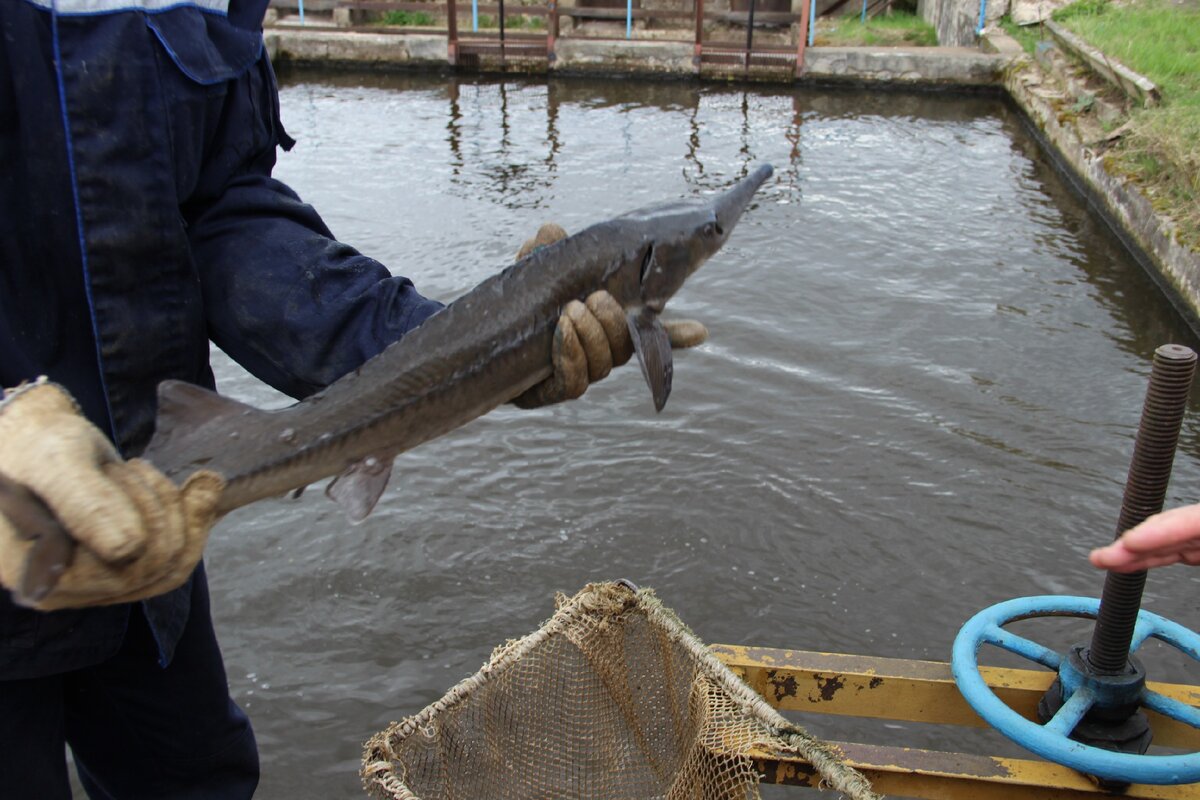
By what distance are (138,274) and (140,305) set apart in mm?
55

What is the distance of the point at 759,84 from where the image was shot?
48.2ft

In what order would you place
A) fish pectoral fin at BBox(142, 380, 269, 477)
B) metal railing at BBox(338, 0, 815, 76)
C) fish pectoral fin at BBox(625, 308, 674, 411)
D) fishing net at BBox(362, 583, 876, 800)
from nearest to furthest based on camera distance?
fish pectoral fin at BBox(142, 380, 269, 477), fish pectoral fin at BBox(625, 308, 674, 411), fishing net at BBox(362, 583, 876, 800), metal railing at BBox(338, 0, 815, 76)

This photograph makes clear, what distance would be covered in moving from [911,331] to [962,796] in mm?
4430

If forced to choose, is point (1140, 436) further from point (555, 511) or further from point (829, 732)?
point (555, 511)

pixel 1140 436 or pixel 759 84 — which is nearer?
pixel 1140 436

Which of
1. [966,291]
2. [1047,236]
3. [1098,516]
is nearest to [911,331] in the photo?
[966,291]

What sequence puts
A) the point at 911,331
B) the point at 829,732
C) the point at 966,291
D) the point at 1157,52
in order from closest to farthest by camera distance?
the point at 829,732
the point at 911,331
the point at 966,291
the point at 1157,52

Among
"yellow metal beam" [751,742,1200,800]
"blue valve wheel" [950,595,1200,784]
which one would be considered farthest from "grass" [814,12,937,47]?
"yellow metal beam" [751,742,1200,800]

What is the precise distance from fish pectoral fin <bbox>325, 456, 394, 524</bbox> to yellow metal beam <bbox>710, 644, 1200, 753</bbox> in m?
1.26

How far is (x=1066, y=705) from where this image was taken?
2.46 metres

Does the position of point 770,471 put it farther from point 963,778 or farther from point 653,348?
point 653,348

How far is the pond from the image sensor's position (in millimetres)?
3854

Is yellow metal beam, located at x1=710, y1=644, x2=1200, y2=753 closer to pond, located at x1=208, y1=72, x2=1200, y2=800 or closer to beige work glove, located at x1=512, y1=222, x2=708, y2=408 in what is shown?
pond, located at x1=208, y1=72, x2=1200, y2=800

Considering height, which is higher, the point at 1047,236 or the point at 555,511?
the point at 1047,236
